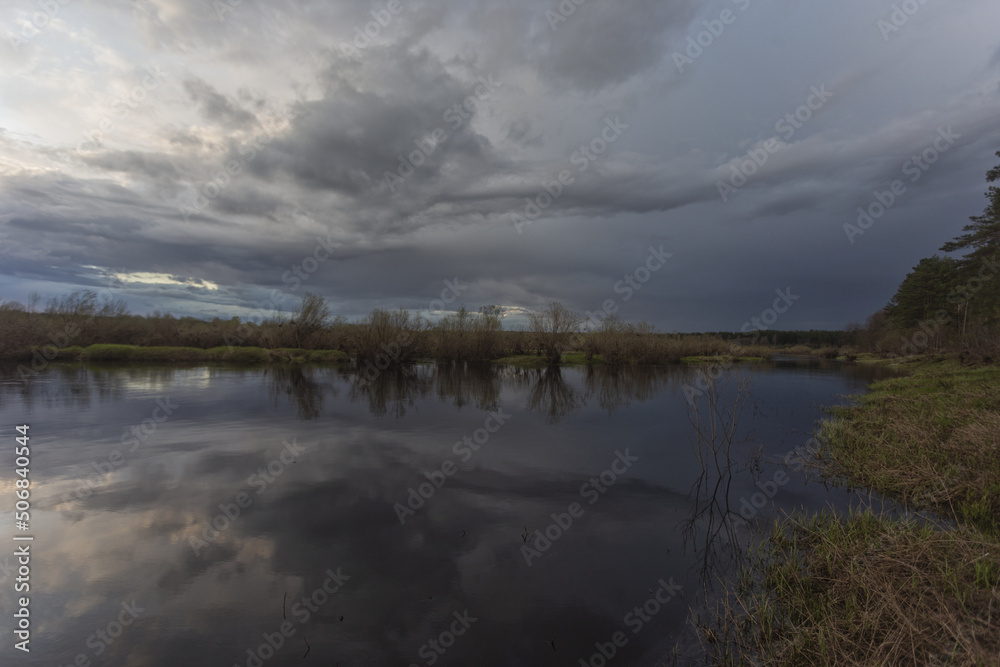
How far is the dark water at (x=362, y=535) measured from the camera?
171 inches

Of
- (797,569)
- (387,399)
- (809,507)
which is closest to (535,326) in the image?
(387,399)

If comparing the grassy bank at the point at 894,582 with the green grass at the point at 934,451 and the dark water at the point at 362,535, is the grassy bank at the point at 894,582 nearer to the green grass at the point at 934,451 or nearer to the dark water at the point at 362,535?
the green grass at the point at 934,451

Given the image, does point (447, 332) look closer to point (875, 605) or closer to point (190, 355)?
point (190, 355)

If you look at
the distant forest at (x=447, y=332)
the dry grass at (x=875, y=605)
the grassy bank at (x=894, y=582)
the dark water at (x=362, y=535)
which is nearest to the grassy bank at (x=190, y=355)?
the distant forest at (x=447, y=332)

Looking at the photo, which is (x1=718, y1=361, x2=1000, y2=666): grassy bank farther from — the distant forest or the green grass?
the distant forest

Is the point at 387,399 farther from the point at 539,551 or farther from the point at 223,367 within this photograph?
the point at 223,367

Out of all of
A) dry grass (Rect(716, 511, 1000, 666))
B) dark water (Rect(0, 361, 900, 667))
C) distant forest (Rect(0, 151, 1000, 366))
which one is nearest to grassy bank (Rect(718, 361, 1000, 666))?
dry grass (Rect(716, 511, 1000, 666))

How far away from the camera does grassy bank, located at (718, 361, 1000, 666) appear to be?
3.36 metres

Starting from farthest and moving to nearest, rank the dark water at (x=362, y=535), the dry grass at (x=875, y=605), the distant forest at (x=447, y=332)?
the distant forest at (x=447, y=332), the dark water at (x=362, y=535), the dry grass at (x=875, y=605)

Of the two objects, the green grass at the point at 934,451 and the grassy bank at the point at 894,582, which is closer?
the grassy bank at the point at 894,582

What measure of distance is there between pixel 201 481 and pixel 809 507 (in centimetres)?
1142

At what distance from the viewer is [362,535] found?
6.50 metres

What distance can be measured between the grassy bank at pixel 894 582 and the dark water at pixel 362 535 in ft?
2.31

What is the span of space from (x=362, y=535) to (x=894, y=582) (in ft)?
20.7
